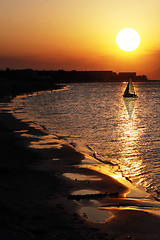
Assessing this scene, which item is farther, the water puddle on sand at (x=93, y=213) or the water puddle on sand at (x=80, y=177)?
the water puddle on sand at (x=80, y=177)

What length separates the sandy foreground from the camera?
9.27 meters

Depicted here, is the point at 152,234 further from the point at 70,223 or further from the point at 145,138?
the point at 145,138

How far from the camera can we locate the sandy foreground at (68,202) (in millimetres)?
9273

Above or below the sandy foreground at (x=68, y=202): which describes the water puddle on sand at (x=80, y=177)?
below

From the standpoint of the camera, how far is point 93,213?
11.0 meters

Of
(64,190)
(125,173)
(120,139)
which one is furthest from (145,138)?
(64,190)

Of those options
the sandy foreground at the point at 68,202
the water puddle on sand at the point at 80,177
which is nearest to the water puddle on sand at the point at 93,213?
the sandy foreground at the point at 68,202

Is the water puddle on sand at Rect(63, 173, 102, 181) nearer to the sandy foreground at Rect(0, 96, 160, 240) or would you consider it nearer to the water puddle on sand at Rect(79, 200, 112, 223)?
the sandy foreground at Rect(0, 96, 160, 240)

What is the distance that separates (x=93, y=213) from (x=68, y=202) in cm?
125

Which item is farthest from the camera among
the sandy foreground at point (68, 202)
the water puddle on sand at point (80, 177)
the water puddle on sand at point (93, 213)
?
the water puddle on sand at point (80, 177)

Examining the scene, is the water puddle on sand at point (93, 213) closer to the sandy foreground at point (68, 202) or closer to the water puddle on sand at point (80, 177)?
the sandy foreground at point (68, 202)

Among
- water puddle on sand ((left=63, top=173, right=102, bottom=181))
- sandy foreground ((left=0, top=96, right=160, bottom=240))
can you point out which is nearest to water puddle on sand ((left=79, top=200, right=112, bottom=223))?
sandy foreground ((left=0, top=96, right=160, bottom=240))

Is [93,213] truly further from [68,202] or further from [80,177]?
[80,177]

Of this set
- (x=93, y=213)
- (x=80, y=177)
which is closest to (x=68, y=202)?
(x=93, y=213)
